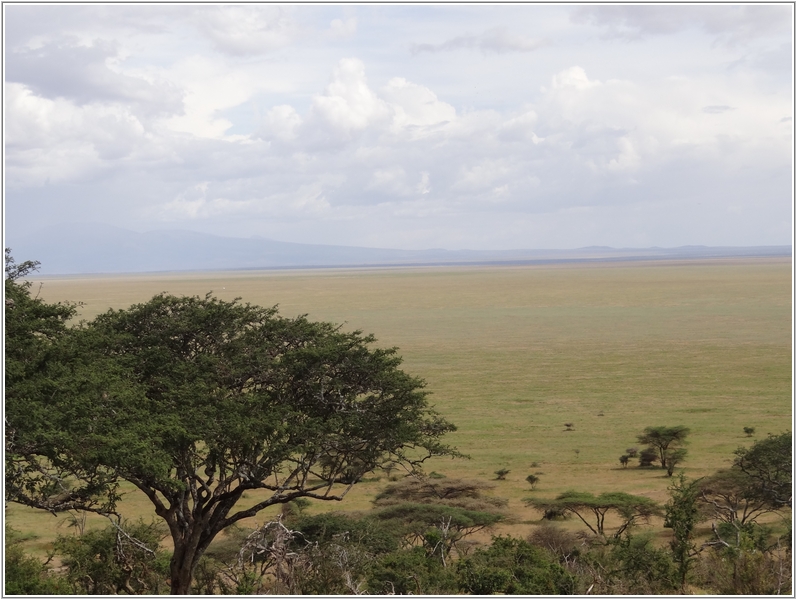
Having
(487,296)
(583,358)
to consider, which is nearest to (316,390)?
(583,358)

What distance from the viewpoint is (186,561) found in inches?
676

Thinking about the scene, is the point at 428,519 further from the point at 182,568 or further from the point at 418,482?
the point at 182,568

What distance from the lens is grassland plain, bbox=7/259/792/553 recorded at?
1574 inches

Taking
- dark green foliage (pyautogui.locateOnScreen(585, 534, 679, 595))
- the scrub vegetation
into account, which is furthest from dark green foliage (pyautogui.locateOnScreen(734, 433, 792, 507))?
dark green foliage (pyautogui.locateOnScreen(585, 534, 679, 595))

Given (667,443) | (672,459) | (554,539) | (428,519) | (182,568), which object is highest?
(182,568)

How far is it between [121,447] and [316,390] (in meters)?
5.43

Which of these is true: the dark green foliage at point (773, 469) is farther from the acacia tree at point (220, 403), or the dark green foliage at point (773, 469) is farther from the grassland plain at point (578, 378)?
the acacia tree at point (220, 403)

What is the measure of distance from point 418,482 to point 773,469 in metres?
13.8

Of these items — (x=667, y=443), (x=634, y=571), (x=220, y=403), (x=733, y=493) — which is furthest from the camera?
(x=667, y=443)

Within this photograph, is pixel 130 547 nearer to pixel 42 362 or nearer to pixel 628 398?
pixel 42 362

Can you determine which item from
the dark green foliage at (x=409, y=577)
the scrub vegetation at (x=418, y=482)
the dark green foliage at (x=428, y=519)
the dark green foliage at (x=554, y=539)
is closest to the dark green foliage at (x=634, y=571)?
the scrub vegetation at (x=418, y=482)

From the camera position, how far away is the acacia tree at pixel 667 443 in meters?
39.5

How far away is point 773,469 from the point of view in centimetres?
2623

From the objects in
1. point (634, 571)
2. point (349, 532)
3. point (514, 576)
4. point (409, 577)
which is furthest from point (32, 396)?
point (634, 571)
